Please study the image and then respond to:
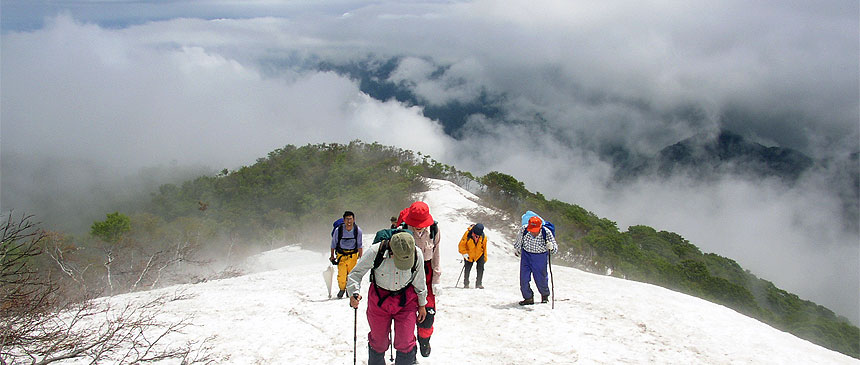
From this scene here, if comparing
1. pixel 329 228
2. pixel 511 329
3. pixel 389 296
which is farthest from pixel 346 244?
pixel 329 228

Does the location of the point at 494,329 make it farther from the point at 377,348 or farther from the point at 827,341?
the point at 827,341

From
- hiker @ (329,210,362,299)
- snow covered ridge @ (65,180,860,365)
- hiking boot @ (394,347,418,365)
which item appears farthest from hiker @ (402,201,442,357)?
hiker @ (329,210,362,299)

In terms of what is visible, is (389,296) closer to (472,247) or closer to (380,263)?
(380,263)

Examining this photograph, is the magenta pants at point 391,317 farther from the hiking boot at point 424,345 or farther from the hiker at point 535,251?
the hiker at point 535,251

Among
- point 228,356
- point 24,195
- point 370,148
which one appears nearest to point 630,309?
point 228,356

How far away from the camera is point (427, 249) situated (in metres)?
6.34

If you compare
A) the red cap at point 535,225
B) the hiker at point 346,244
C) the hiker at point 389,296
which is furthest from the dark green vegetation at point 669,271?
the hiker at point 389,296

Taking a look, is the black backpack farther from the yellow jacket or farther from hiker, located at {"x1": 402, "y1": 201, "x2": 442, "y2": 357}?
the yellow jacket

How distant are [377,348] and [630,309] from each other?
567 cm

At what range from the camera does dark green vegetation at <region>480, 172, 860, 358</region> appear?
22141 millimetres

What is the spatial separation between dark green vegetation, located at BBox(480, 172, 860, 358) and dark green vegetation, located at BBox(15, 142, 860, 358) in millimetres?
85

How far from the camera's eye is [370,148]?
4619 cm

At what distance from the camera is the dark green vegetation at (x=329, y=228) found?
21.4m

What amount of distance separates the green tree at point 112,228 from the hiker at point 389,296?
2775 cm
